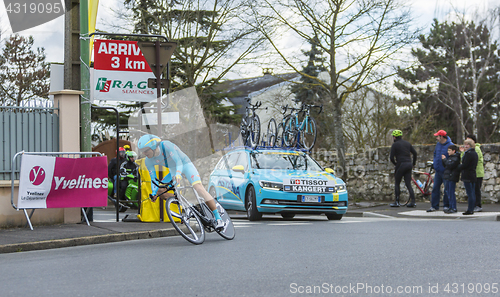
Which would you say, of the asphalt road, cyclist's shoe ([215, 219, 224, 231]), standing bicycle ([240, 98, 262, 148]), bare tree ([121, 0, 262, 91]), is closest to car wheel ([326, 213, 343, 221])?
the asphalt road

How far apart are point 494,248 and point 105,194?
21.0 ft

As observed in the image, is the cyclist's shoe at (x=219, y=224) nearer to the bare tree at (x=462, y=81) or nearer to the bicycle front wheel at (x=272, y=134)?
the bicycle front wheel at (x=272, y=134)

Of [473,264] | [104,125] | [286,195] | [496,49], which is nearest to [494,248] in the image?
[473,264]

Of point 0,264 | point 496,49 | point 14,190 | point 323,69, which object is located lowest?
point 0,264

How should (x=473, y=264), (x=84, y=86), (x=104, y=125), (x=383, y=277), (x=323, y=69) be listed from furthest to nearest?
(x=104, y=125), (x=323, y=69), (x=84, y=86), (x=473, y=264), (x=383, y=277)

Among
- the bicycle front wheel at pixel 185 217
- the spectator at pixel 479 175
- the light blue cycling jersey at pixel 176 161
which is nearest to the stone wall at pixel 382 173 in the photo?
the spectator at pixel 479 175

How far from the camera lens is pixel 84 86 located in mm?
10250

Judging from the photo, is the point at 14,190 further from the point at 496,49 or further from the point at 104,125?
the point at 496,49

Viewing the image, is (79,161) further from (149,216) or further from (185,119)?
(185,119)

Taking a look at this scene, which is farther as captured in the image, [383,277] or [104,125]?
[104,125]

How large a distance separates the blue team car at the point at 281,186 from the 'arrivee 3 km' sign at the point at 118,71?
3183mm

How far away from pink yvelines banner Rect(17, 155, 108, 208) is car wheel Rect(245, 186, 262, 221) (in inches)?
128

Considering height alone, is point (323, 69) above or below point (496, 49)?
below

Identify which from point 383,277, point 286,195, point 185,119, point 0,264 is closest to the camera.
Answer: point 383,277
